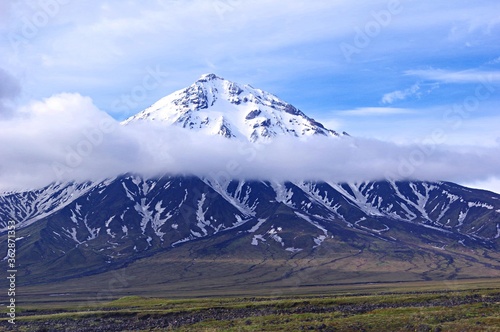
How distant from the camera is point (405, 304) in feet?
320

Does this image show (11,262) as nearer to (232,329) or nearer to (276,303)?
(232,329)

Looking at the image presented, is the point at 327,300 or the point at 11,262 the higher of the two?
the point at 11,262

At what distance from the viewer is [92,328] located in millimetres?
89812

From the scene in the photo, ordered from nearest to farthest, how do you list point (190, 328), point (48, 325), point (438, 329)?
1. point (438, 329)
2. point (190, 328)
3. point (48, 325)

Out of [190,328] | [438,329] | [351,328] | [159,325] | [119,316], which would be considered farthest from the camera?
[119,316]

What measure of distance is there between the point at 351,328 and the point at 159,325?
35.0 meters

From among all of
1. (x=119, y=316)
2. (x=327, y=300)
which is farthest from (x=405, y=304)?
(x=119, y=316)

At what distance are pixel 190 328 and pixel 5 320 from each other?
163 ft

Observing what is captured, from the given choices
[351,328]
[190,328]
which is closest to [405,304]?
[351,328]

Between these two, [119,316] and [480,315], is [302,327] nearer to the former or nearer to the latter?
[480,315]

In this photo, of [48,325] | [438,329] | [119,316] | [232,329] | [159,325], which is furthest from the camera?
[119,316]

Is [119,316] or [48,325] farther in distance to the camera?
[119,316]

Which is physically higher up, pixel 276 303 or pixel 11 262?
pixel 11 262

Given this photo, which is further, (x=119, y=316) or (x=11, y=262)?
(x=119, y=316)
